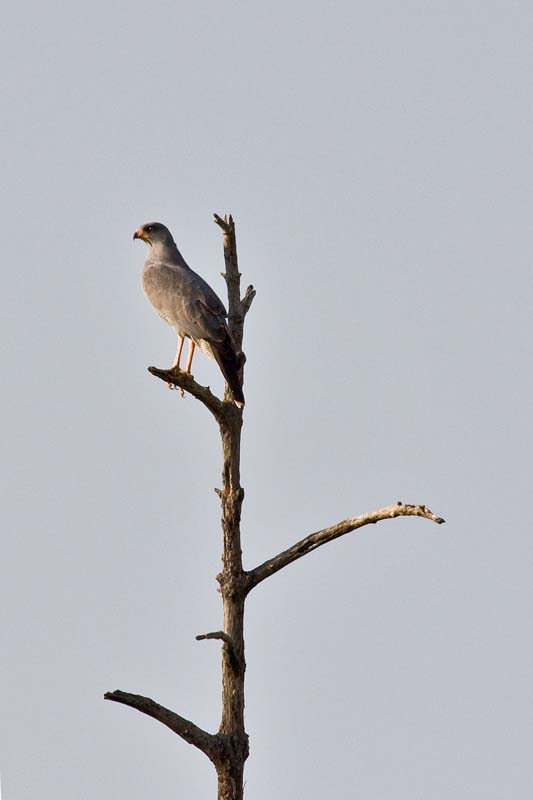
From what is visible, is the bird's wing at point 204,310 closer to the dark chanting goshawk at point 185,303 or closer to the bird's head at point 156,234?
the dark chanting goshawk at point 185,303

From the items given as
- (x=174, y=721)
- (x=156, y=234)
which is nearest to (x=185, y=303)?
(x=156, y=234)

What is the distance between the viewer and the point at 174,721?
11.9 meters

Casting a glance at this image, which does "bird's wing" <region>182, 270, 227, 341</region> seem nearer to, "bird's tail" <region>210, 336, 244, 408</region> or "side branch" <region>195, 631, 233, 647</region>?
"bird's tail" <region>210, 336, 244, 408</region>

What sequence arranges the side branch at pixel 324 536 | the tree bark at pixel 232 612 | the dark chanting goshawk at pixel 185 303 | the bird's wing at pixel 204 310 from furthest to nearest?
the bird's wing at pixel 204 310, the dark chanting goshawk at pixel 185 303, the tree bark at pixel 232 612, the side branch at pixel 324 536

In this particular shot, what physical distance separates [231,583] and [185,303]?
3.63 m

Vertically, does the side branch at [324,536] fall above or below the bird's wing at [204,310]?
below

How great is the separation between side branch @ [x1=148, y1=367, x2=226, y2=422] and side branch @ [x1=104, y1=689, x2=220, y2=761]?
2.92 meters

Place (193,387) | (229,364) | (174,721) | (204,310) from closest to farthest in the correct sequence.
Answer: (174,721), (193,387), (229,364), (204,310)

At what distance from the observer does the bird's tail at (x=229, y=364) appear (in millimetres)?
13430

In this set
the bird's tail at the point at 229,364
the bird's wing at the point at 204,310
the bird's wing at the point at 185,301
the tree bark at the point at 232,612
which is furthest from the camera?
the bird's wing at the point at 185,301

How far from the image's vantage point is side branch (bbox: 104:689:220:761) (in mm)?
11562

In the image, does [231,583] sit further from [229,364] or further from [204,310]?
[204,310]

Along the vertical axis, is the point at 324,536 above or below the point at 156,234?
below

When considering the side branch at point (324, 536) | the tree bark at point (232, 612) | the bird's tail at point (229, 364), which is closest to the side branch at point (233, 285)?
the bird's tail at point (229, 364)
